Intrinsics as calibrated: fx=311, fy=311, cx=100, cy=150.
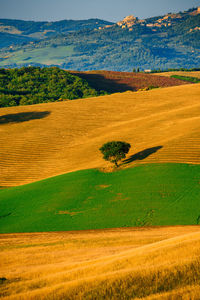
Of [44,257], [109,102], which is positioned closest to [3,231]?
[44,257]

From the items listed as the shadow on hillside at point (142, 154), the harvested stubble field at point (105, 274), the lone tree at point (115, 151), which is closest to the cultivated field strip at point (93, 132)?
the shadow on hillside at point (142, 154)

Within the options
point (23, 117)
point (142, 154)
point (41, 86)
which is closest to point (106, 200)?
point (142, 154)

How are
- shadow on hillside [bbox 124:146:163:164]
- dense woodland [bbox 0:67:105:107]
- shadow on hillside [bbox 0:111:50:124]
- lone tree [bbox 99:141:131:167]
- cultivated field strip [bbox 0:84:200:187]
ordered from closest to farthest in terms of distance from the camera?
1. lone tree [bbox 99:141:131:167]
2. shadow on hillside [bbox 124:146:163:164]
3. cultivated field strip [bbox 0:84:200:187]
4. shadow on hillside [bbox 0:111:50:124]
5. dense woodland [bbox 0:67:105:107]

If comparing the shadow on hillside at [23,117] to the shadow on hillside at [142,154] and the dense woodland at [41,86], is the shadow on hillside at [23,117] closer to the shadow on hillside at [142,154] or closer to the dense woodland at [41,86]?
the dense woodland at [41,86]

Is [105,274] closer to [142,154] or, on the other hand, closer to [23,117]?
[142,154]

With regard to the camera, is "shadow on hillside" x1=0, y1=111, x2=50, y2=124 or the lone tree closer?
the lone tree

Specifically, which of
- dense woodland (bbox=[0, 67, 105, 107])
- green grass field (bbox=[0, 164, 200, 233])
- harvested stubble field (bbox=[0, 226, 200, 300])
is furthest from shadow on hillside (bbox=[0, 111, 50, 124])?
harvested stubble field (bbox=[0, 226, 200, 300])

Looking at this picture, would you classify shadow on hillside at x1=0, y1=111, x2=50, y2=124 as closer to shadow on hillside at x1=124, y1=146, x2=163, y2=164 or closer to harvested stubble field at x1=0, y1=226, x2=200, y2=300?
shadow on hillside at x1=124, y1=146, x2=163, y2=164
